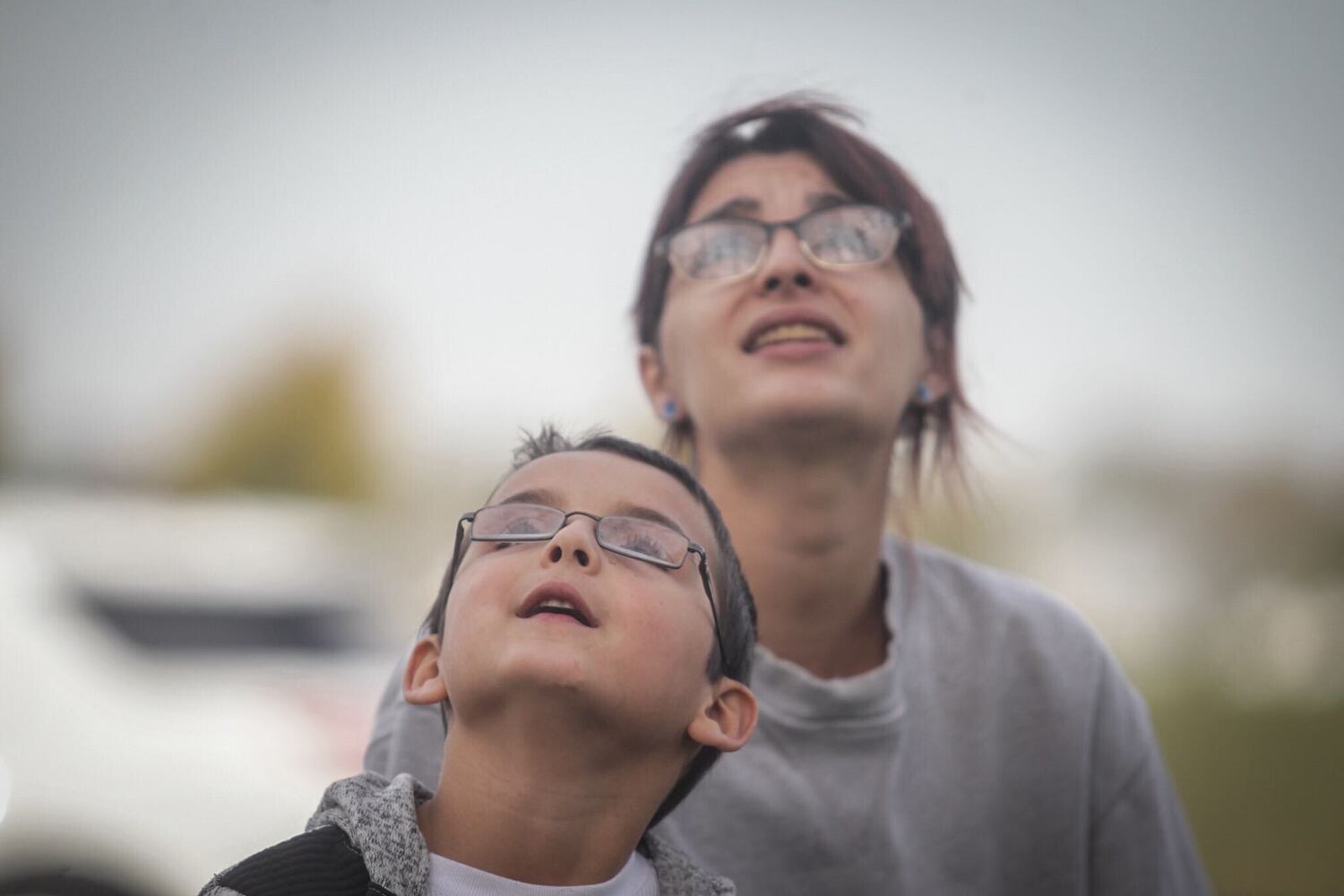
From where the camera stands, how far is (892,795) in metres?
1.93

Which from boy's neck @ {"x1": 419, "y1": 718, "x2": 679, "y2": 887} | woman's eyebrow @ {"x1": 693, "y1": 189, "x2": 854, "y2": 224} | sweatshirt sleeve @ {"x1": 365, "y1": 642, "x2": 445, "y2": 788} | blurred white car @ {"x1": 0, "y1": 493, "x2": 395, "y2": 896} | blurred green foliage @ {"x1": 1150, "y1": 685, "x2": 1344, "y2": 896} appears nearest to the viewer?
boy's neck @ {"x1": 419, "y1": 718, "x2": 679, "y2": 887}

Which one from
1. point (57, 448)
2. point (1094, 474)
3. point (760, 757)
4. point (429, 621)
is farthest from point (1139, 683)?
point (57, 448)

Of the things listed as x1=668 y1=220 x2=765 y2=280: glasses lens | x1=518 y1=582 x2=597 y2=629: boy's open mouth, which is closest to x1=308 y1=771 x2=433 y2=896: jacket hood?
x1=518 y1=582 x2=597 y2=629: boy's open mouth

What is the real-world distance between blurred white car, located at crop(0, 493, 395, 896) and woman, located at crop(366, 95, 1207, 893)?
5.62 feet

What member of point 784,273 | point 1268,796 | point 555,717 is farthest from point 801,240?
point 1268,796

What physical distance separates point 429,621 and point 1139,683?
5789 mm

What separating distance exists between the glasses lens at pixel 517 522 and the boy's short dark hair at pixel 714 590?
14 cm

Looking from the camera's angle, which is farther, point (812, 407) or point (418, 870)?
point (812, 407)

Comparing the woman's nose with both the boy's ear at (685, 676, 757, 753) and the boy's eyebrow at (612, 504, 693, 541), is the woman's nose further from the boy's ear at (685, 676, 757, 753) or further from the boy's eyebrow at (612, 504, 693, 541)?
the boy's ear at (685, 676, 757, 753)

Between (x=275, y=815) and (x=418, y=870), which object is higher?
(x=418, y=870)

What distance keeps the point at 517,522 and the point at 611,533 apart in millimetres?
127

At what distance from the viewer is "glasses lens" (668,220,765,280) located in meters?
2.04

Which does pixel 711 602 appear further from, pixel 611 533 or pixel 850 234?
pixel 850 234

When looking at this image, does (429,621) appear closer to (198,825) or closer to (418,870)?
(418,870)
